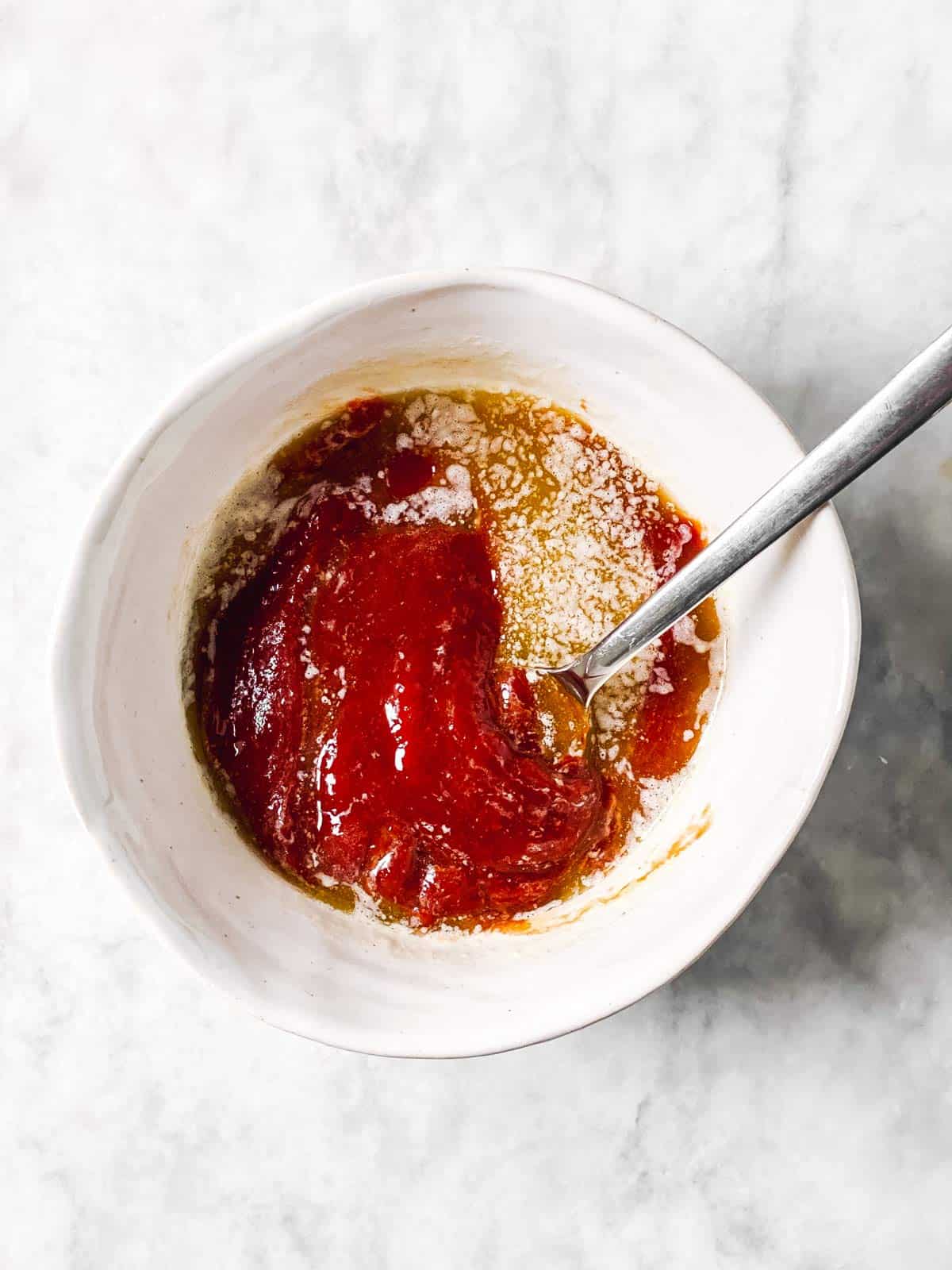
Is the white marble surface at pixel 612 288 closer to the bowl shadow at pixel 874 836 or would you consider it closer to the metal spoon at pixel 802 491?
the bowl shadow at pixel 874 836

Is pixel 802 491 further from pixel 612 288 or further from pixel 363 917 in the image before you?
pixel 363 917

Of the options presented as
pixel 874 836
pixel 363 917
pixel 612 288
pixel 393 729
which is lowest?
pixel 874 836

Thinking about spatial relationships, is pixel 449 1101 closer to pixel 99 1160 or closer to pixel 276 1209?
pixel 276 1209

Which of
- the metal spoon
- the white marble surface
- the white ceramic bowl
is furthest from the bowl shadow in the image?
the metal spoon

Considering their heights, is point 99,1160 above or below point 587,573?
below

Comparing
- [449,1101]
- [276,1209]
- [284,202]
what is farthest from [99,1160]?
[284,202]

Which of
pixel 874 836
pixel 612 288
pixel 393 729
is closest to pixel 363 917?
pixel 393 729

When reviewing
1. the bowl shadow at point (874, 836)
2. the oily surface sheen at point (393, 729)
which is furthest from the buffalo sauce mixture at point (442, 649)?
the bowl shadow at point (874, 836)
